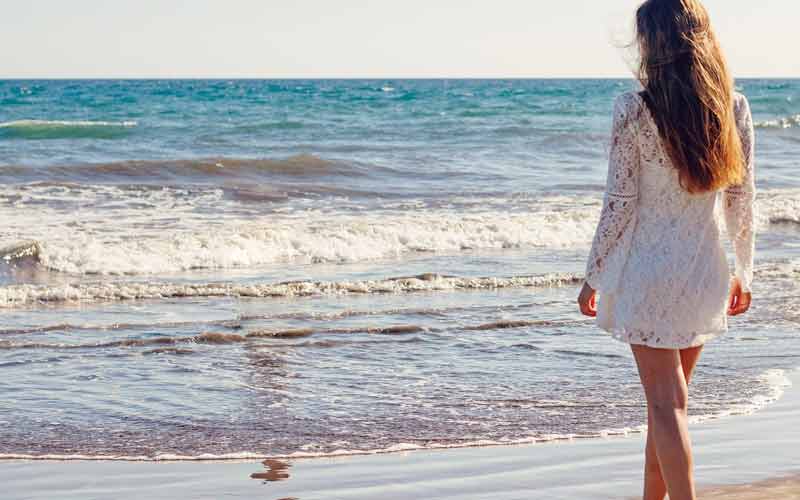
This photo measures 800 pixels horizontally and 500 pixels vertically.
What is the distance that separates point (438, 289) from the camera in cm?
1077

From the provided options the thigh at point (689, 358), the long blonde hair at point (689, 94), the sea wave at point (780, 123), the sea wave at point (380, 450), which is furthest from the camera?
the sea wave at point (780, 123)

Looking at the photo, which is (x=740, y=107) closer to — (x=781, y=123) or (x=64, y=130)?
(x=64, y=130)

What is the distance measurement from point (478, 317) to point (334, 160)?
1513cm

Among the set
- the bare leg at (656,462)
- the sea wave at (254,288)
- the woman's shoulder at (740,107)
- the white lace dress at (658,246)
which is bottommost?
the sea wave at (254,288)

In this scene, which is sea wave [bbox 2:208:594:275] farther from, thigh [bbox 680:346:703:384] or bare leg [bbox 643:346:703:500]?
thigh [bbox 680:346:703:384]

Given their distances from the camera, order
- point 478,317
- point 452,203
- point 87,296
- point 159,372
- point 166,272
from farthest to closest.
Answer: point 452,203
point 166,272
point 87,296
point 478,317
point 159,372

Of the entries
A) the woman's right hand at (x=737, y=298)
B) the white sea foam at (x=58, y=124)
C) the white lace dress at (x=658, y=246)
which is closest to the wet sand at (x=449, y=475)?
the woman's right hand at (x=737, y=298)

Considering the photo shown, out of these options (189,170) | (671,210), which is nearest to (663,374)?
(671,210)

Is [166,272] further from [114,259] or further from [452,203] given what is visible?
[452,203]

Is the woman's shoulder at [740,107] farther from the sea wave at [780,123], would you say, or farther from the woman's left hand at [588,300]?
the sea wave at [780,123]

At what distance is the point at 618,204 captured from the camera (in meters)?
3.41

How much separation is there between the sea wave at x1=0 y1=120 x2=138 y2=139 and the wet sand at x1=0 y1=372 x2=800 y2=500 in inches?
1101

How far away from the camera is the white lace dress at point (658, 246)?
11.2 feet

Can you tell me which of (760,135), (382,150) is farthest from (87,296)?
(760,135)
